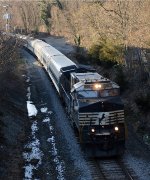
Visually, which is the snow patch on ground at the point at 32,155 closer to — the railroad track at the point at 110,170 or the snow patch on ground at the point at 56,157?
the snow patch on ground at the point at 56,157

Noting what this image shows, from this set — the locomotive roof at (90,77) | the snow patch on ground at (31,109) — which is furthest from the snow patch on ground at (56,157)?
the locomotive roof at (90,77)

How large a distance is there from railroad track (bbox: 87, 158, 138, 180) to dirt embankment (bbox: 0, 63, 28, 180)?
3.44 meters

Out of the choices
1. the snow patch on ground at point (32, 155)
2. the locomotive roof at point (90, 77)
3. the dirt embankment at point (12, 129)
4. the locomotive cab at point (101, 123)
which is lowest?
the snow patch on ground at point (32, 155)

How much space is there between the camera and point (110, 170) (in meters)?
17.8

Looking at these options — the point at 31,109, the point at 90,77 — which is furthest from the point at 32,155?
the point at 31,109

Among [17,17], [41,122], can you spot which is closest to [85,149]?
[41,122]

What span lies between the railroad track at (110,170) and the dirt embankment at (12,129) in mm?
3437

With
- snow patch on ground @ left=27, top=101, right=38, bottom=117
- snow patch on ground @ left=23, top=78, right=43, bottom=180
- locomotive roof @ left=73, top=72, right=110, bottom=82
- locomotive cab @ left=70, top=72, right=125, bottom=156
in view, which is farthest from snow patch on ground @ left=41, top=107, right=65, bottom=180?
locomotive roof @ left=73, top=72, right=110, bottom=82

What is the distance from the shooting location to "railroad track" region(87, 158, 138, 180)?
16.9 metres

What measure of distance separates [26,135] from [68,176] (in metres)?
6.89

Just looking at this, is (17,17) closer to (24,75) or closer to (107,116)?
(24,75)

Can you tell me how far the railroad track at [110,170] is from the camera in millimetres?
16875

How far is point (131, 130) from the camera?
24125 millimetres

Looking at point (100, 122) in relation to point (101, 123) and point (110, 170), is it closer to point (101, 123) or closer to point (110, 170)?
point (101, 123)
